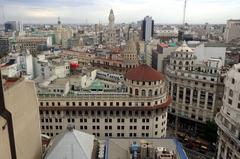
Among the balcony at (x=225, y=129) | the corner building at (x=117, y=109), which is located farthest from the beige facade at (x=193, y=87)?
the balcony at (x=225, y=129)

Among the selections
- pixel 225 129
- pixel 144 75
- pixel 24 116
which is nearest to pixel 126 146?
pixel 24 116

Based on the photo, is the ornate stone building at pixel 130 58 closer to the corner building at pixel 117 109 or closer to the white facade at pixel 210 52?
the white facade at pixel 210 52

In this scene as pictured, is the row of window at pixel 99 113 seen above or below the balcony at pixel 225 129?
below

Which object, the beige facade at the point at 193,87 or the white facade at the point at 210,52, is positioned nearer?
the beige facade at the point at 193,87

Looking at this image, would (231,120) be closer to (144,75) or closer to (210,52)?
(144,75)

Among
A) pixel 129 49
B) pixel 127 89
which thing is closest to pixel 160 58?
pixel 129 49

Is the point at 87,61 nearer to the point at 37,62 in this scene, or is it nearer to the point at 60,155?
the point at 37,62

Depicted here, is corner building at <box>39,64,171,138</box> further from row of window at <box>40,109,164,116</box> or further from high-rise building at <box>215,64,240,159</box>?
high-rise building at <box>215,64,240,159</box>
